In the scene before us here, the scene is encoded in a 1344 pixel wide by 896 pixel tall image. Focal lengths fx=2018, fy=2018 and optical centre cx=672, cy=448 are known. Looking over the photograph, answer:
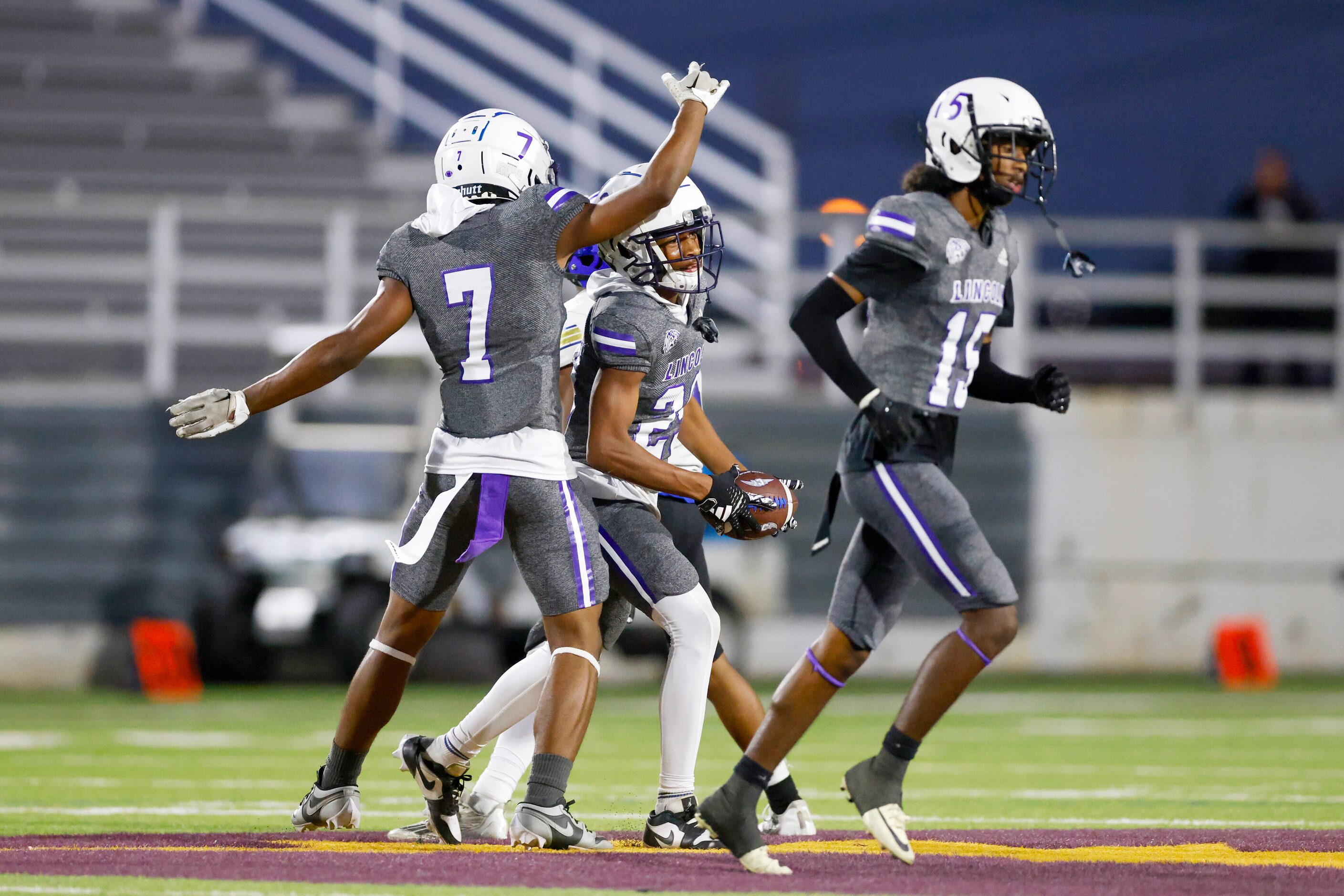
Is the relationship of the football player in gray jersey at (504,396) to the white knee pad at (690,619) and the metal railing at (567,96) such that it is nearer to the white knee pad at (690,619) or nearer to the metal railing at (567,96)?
the white knee pad at (690,619)

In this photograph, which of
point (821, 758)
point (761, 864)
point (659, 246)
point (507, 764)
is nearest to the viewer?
point (761, 864)

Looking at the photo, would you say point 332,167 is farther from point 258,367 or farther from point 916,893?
point 916,893

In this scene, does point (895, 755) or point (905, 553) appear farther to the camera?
point (905, 553)

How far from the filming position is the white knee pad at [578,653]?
5.34 m

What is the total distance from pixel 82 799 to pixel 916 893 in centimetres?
366

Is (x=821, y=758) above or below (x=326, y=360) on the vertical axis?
below

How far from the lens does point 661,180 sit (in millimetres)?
5191

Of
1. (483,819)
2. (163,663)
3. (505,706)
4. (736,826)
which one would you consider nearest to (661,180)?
(505,706)

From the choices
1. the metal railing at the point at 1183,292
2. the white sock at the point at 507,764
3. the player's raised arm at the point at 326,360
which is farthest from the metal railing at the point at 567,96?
the player's raised arm at the point at 326,360

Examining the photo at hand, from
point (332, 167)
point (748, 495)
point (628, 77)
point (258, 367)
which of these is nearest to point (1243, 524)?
point (628, 77)

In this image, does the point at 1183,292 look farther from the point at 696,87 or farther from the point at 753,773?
the point at 753,773

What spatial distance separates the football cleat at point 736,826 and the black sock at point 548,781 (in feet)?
1.44

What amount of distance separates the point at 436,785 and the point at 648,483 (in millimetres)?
996

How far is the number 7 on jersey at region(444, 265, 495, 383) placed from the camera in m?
5.38
